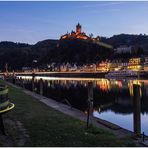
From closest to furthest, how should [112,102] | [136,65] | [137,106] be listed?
[137,106]
[112,102]
[136,65]

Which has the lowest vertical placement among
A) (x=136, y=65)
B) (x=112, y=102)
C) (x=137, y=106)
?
(x=112, y=102)

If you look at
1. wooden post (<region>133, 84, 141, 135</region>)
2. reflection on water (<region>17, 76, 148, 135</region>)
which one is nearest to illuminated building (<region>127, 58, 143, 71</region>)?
reflection on water (<region>17, 76, 148, 135</region>)

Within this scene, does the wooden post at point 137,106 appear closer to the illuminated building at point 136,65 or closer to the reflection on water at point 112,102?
the reflection on water at point 112,102

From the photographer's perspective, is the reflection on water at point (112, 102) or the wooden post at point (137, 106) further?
the reflection on water at point (112, 102)

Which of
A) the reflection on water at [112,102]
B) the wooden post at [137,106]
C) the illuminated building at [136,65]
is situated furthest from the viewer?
the illuminated building at [136,65]

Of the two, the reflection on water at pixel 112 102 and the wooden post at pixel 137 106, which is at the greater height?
the wooden post at pixel 137 106

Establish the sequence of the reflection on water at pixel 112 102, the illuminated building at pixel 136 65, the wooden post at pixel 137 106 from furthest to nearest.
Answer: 1. the illuminated building at pixel 136 65
2. the reflection on water at pixel 112 102
3. the wooden post at pixel 137 106

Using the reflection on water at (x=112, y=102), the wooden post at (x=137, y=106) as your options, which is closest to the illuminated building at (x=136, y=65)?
the reflection on water at (x=112, y=102)

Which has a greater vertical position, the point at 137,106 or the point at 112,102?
the point at 137,106

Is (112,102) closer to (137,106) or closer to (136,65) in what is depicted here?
(137,106)

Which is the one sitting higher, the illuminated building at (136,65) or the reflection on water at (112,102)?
the illuminated building at (136,65)

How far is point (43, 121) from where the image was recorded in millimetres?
14227

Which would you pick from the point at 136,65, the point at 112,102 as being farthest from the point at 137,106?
the point at 136,65

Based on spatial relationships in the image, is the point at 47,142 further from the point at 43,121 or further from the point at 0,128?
the point at 43,121
